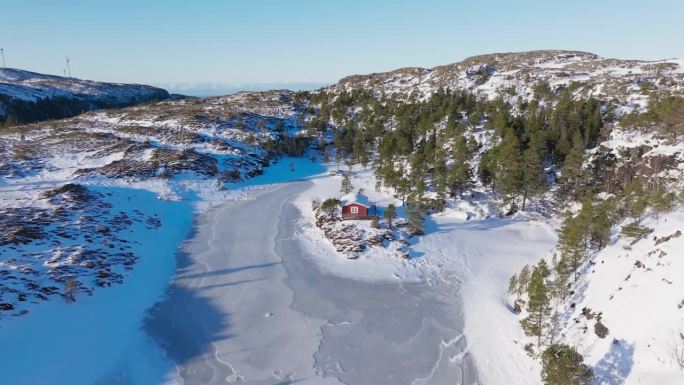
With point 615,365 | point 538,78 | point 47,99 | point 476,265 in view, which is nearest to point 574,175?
point 476,265

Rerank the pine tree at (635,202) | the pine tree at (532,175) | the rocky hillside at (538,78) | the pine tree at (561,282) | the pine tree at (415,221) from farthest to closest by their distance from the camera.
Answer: the rocky hillside at (538,78), the pine tree at (532,175), the pine tree at (415,221), the pine tree at (635,202), the pine tree at (561,282)

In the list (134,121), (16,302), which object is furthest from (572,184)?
(134,121)

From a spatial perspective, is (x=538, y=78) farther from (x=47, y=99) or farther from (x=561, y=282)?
(x=47, y=99)

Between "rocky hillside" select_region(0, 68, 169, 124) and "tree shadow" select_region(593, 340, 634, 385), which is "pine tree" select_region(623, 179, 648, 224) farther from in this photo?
"rocky hillside" select_region(0, 68, 169, 124)

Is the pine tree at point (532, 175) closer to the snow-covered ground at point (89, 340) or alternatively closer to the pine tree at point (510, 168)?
the pine tree at point (510, 168)

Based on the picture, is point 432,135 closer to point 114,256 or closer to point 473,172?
point 473,172

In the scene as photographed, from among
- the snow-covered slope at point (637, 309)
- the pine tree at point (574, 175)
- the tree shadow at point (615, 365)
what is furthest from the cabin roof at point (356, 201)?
the tree shadow at point (615, 365)
